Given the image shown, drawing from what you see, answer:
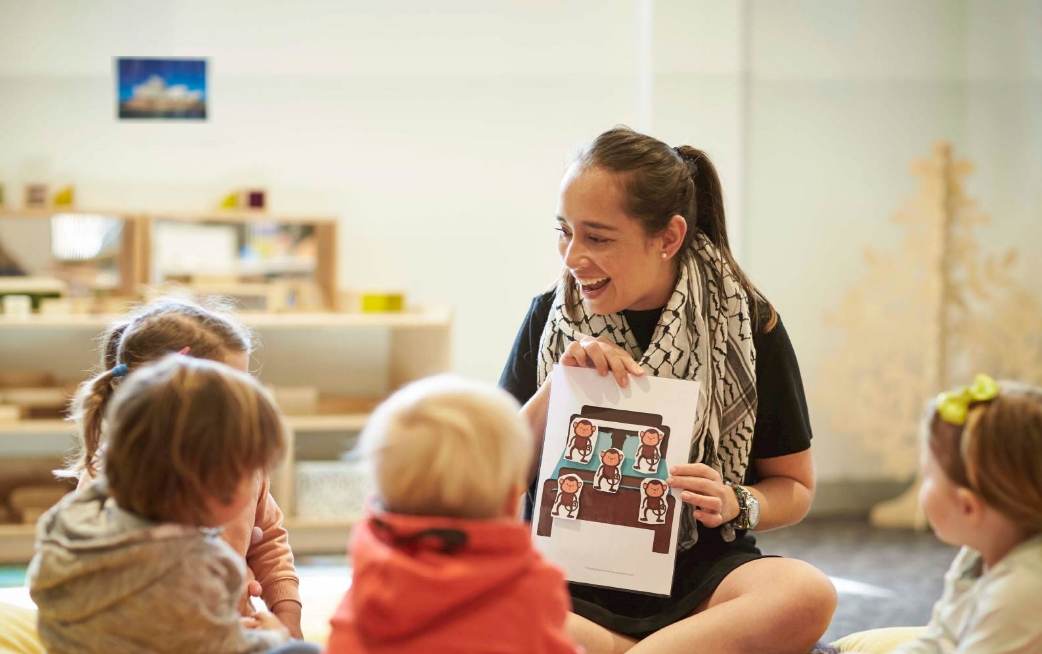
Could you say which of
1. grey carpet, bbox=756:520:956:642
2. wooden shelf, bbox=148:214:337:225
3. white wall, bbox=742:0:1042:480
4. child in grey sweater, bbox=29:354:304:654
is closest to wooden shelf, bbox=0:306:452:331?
wooden shelf, bbox=148:214:337:225

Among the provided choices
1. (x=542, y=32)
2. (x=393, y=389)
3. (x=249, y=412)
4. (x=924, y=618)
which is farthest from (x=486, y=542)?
(x=542, y=32)

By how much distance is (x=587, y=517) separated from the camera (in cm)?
171

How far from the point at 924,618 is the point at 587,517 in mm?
1967

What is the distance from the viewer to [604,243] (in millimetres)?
1771

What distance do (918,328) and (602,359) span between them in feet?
10.1

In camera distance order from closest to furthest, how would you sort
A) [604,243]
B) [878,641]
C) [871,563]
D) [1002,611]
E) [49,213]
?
1. [1002,611]
2. [604,243]
3. [878,641]
4. [871,563]
5. [49,213]

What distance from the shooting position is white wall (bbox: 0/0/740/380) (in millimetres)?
4246

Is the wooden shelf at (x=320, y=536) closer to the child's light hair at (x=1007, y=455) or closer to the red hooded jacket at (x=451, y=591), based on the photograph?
the red hooded jacket at (x=451, y=591)

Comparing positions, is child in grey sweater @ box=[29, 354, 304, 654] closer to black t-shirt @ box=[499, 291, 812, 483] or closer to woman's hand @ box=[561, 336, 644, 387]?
woman's hand @ box=[561, 336, 644, 387]

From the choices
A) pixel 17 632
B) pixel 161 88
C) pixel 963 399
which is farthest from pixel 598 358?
pixel 161 88

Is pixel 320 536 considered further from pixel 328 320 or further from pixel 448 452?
pixel 448 452

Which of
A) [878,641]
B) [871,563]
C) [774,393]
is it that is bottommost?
[871,563]

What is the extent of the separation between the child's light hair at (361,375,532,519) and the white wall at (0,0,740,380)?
319 cm

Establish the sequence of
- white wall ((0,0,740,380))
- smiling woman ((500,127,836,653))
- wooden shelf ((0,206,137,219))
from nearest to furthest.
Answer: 1. smiling woman ((500,127,836,653))
2. wooden shelf ((0,206,137,219))
3. white wall ((0,0,740,380))
